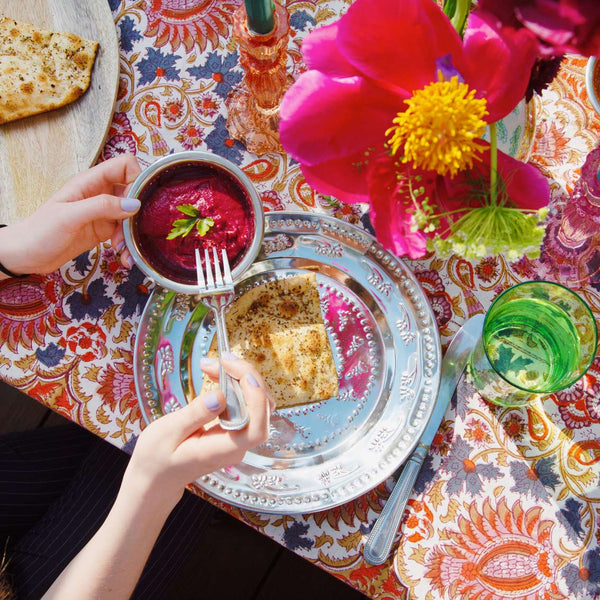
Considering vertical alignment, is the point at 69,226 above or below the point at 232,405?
above

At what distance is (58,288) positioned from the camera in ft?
3.10

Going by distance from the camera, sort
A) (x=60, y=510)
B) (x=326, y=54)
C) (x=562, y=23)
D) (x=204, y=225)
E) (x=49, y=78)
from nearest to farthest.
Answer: (x=562, y=23)
(x=326, y=54)
(x=204, y=225)
(x=49, y=78)
(x=60, y=510)

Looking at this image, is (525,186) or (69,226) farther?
(69,226)

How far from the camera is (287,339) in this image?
91 centimetres

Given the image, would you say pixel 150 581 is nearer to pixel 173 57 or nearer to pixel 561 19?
pixel 173 57

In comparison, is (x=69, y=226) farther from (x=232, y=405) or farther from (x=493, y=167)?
Result: (x=493, y=167)

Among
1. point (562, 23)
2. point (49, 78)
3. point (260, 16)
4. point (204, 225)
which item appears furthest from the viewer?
point (49, 78)

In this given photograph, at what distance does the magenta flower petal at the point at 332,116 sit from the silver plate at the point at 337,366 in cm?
28

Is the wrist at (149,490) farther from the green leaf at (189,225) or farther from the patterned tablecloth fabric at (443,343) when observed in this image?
the green leaf at (189,225)

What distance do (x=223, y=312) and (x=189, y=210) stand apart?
0.58 ft

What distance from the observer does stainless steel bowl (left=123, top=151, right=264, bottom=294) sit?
32.5 inches

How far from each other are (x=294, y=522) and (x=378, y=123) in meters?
0.65

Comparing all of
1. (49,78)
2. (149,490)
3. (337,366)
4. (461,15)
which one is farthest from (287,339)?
(49,78)

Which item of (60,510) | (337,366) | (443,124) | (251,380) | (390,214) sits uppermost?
(443,124)
